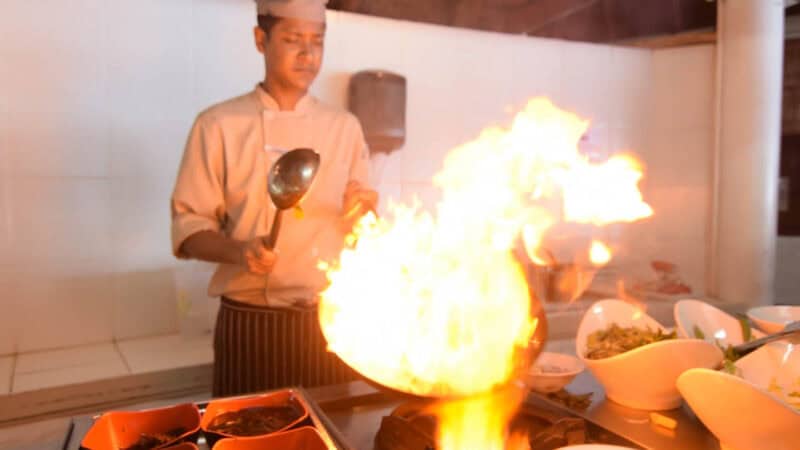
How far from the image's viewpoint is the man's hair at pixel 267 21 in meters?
1.89

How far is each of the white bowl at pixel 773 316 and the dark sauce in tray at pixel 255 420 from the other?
1.31 m

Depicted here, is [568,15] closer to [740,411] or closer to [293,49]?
[293,49]

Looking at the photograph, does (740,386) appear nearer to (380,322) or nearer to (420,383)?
(420,383)

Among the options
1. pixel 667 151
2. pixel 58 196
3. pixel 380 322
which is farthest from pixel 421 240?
pixel 667 151

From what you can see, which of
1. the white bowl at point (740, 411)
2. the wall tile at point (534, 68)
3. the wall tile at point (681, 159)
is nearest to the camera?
the white bowl at point (740, 411)

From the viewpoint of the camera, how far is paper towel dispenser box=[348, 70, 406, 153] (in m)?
2.91

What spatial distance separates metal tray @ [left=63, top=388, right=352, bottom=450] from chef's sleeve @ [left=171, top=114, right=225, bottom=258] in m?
0.81

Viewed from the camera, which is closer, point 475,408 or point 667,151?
point 475,408

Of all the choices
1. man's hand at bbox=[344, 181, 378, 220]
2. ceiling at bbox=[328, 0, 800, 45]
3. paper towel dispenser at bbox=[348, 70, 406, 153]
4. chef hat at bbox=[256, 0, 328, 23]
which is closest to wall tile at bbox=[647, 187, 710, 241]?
ceiling at bbox=[328, 0, 800, 45]

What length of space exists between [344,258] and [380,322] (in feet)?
1.33

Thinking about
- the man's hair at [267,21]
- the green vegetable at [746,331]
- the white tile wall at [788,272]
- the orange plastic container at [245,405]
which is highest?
the man's hair at [267,21]

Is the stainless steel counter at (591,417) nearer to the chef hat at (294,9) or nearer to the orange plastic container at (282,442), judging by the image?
the orange plastic container at (282,442)

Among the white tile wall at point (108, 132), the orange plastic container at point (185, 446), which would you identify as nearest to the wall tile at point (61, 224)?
the white tile wall at point (108, 132)

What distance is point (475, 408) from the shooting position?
1.10 meters
